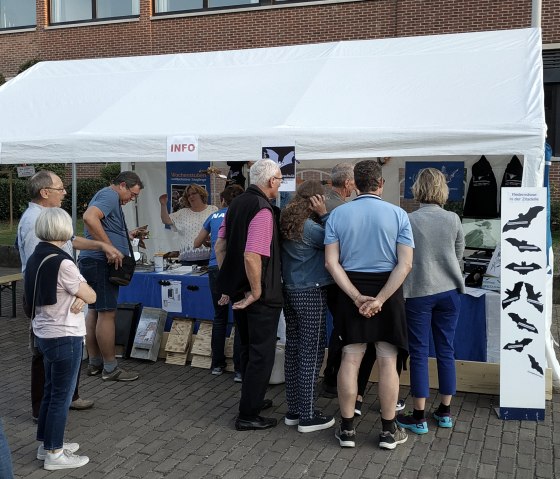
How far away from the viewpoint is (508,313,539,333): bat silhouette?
4254mm

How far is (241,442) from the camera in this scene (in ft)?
13.1

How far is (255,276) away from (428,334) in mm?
1206

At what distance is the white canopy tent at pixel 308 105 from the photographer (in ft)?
15.2

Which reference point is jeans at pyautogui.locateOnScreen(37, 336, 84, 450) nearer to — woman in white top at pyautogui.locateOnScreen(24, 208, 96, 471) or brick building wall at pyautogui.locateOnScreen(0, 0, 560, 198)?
woman in white top at pyautogui.locateOnScreen(24, 208, 96, 471)

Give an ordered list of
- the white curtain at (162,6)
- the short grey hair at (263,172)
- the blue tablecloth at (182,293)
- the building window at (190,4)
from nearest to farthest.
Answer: the short grey hair at (263,172), the blue tablecloth at (182,293), the building window at (190,4), the white curtain at (162,6)

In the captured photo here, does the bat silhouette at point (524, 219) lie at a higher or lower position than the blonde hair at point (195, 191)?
lower

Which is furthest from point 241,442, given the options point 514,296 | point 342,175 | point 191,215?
point 191,215

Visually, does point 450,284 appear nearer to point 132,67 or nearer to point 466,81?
point 466,81

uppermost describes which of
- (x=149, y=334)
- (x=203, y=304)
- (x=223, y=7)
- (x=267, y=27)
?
(x=223, y=7)

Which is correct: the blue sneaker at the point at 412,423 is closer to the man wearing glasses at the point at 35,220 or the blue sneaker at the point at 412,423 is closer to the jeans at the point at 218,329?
the jeans at the point at 218,329

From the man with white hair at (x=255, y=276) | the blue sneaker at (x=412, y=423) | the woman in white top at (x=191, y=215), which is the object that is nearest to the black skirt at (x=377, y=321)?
the man with white hair at (x=255, y=276)

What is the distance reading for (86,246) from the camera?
487 centimetres

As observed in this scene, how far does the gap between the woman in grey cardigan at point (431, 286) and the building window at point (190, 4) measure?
37.7ft

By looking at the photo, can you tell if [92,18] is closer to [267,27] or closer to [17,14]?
[17,14]
